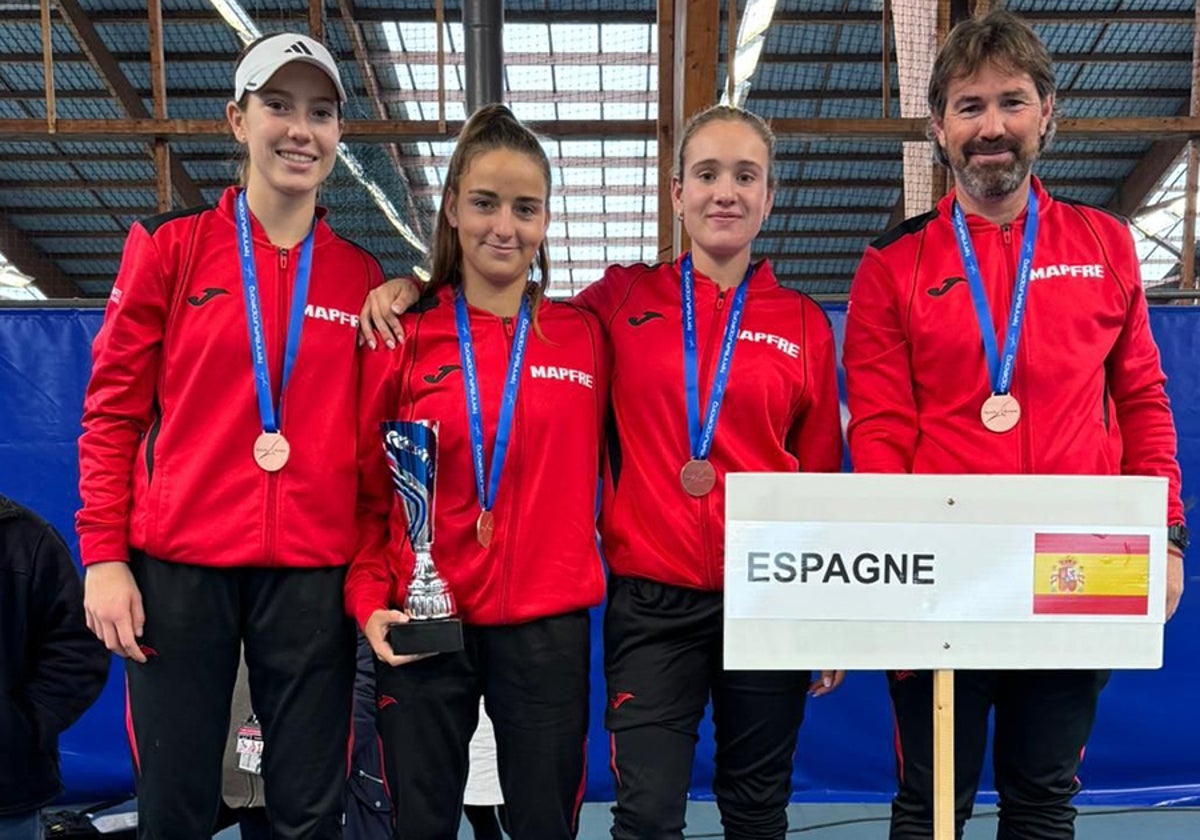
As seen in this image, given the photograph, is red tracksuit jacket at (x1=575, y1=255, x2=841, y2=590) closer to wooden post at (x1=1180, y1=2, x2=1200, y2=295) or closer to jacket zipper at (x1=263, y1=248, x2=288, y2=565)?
jacket zipper at (x1=263, y1=248, x2=288, y2=565)

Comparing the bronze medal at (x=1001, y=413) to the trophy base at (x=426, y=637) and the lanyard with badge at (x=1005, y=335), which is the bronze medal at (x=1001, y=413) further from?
the trophy base at (x=426, y=637)

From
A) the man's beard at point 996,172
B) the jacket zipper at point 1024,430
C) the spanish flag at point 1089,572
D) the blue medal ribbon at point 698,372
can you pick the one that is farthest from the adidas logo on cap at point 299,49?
the spanish flag at point 1089,572

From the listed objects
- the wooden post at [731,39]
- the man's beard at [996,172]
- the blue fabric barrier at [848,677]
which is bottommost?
the blue fabric barrier at [848,677]

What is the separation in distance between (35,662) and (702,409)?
4.75 ft

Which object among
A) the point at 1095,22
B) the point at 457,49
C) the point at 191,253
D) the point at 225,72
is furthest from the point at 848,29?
the point at 191,253

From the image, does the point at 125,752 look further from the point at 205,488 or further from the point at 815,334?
the point at 815,334

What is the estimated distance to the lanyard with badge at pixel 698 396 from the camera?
1.99 meters

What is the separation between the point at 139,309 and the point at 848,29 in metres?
9.21

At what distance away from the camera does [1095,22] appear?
32.1 feet

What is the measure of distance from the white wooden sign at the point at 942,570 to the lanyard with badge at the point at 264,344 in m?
0.82

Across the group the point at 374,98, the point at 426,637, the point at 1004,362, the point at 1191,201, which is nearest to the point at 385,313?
the point at 426,637

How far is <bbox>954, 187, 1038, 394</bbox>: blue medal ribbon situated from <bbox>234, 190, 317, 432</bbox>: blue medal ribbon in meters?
1.25

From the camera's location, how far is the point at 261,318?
6.36ft

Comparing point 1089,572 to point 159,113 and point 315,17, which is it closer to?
point 159,113
